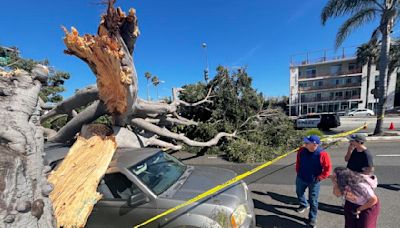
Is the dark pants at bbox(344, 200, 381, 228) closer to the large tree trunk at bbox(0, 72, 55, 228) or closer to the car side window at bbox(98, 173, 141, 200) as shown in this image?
the car side window at bbox(98, 173, 141, 200)

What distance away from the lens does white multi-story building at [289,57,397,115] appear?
125 feet

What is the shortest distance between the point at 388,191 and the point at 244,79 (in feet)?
26.4

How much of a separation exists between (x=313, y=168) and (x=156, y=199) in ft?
8.85

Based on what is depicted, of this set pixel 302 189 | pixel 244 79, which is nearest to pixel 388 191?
pixel 302 189

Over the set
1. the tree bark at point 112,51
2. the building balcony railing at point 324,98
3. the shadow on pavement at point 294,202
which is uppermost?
the tree bark at point 112,51

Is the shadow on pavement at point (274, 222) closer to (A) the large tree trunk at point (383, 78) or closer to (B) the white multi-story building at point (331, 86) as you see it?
(A) the large tree trunk at point (383, 78)

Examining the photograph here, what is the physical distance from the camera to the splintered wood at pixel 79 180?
280cm

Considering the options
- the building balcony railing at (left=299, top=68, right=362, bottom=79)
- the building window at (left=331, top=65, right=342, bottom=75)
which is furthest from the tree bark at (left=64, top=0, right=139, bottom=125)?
the building window at (left=331, top=65, right=342, bottom=75)

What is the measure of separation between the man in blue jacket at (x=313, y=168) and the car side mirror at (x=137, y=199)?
107 inches

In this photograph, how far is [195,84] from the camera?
1280 cm

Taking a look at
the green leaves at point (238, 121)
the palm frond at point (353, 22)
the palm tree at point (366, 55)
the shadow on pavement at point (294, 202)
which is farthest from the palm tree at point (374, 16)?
the palm tree at point (366, 55)

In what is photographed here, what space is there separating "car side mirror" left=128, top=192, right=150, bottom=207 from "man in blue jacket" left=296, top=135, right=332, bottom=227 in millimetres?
2724

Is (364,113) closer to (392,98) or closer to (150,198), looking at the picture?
(392,98)

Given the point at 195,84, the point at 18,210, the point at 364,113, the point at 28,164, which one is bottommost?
the point at 364,113
